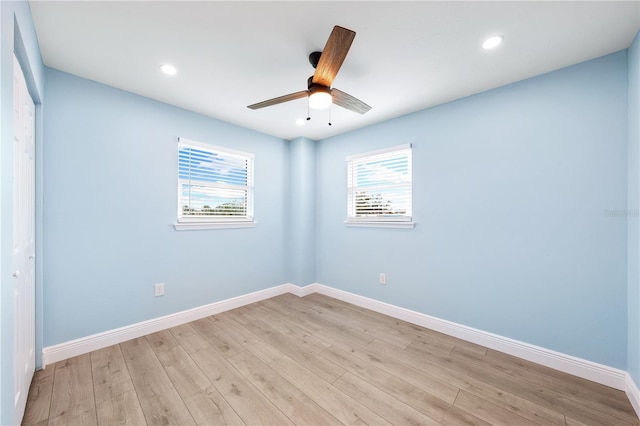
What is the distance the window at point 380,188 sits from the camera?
309 cm

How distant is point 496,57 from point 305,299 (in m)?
3.43

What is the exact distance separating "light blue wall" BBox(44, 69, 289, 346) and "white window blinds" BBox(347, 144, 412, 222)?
1749 mm

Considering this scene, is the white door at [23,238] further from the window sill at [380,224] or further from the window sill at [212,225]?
the window sill at [380,224]

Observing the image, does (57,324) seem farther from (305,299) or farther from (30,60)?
(305,299)

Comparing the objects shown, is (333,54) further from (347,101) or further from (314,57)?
(347,101)

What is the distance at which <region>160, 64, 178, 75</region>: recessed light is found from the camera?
6.89 feet

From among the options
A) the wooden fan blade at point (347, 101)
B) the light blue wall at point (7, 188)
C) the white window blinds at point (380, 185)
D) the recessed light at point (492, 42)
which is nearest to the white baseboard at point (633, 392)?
the white window blinds at point (380, 185)

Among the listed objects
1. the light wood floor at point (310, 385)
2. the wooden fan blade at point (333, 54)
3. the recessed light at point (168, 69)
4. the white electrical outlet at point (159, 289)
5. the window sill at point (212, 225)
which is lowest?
the light wood floor at point (310, 385)

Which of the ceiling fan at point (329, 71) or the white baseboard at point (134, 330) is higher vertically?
the ceiling fan at point (329, 71)

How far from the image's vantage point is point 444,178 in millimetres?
2736

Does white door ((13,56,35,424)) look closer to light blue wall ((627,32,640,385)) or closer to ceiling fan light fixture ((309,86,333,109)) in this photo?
ceiling fan light fixture ((309,86,333,109))

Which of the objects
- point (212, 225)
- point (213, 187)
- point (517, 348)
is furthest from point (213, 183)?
point (517, 348)

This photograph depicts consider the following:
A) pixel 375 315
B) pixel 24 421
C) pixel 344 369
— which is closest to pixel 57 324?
pixel 24 421

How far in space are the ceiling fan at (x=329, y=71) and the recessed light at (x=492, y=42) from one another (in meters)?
0.94
